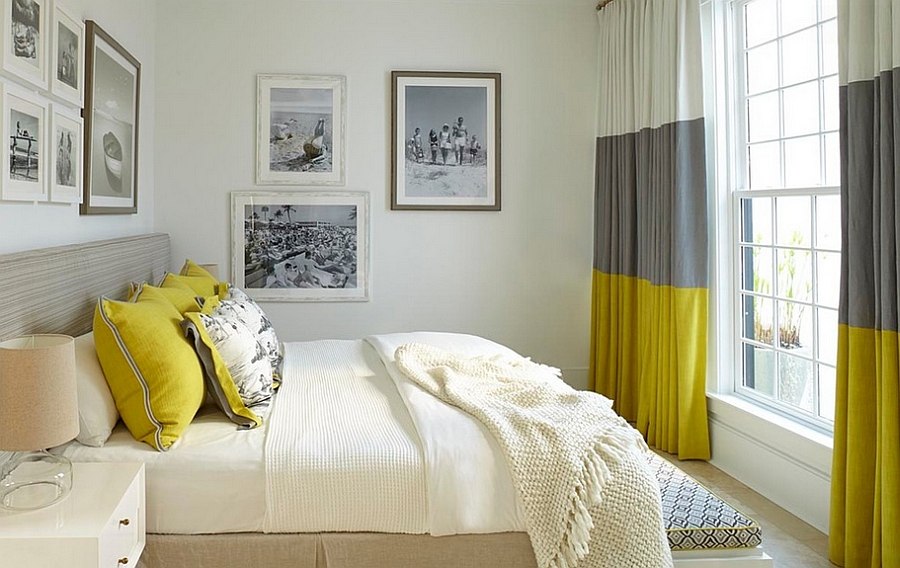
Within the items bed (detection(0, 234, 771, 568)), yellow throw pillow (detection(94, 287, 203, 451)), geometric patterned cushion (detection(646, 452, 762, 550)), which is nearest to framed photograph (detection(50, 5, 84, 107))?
bed (detection(0, 234, 771, 568))

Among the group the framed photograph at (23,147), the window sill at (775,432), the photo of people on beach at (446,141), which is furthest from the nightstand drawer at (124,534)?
the photo of people on beach at (446,141)

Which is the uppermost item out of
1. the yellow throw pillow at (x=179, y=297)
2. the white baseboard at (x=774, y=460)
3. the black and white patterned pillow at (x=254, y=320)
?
the yellow throw pillow at (x=179, y=297)

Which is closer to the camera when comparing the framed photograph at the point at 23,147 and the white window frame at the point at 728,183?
the framed photograph at the point at 23,147

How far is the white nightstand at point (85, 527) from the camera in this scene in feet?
5.29

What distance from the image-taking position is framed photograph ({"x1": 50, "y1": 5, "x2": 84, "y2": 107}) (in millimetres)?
2783

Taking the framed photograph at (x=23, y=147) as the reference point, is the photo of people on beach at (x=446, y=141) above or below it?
above

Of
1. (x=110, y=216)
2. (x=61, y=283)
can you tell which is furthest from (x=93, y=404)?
(x=110, y=216)

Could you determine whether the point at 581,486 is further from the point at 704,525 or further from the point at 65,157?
the point at 65,157

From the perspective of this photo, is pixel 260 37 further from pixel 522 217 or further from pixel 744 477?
pixel 744 477

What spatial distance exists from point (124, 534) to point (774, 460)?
266cm

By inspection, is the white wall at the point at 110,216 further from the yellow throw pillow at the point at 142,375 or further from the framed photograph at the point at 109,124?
the yellow throw pillow at the point at 142,375

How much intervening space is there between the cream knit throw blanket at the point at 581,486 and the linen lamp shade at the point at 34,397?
3.72ft

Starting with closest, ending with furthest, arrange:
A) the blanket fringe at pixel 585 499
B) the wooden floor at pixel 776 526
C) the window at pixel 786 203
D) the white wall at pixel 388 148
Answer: the blanket fringe at pixel 585 499 → the wooden floor at pixel 776 526 → the window at pixel 786 203 → the white wall at pixel 388 148

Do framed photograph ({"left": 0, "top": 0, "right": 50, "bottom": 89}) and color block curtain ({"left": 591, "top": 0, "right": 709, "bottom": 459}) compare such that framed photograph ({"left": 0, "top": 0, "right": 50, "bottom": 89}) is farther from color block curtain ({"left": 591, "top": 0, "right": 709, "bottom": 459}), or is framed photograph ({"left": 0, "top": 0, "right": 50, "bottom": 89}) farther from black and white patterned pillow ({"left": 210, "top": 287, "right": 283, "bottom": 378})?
color block curtain ({"left": 591, "top": 0, "right": 709, "bottom": 459})
